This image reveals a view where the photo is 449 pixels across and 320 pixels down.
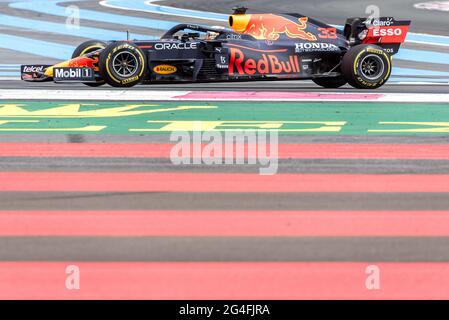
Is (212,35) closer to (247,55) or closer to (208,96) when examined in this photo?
(247,55)

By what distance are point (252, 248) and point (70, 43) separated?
17482 millimetres

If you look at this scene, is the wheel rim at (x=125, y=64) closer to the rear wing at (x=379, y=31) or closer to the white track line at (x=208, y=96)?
the white track line at (x=208, y=96)

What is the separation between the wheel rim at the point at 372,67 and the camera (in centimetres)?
1512

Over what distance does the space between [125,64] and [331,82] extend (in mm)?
3506

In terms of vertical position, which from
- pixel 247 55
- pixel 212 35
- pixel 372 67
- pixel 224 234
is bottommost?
pixel 224 234

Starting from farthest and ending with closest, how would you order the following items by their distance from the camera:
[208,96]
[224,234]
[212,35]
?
[212,35], [208,96], [224,234]

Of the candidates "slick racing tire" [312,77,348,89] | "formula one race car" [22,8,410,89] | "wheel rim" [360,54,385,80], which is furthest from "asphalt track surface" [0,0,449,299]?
"slick racing tire" [312,77,348,89]

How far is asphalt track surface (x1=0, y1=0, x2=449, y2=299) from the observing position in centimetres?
509

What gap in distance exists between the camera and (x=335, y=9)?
91.7 ft

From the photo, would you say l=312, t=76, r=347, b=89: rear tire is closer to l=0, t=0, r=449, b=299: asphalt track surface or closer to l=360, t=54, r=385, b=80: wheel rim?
l=360, t=54, r=385, b=80: wheel rim

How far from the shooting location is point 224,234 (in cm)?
598

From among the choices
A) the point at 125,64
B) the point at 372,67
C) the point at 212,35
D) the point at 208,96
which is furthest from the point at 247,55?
the point at 372,67
